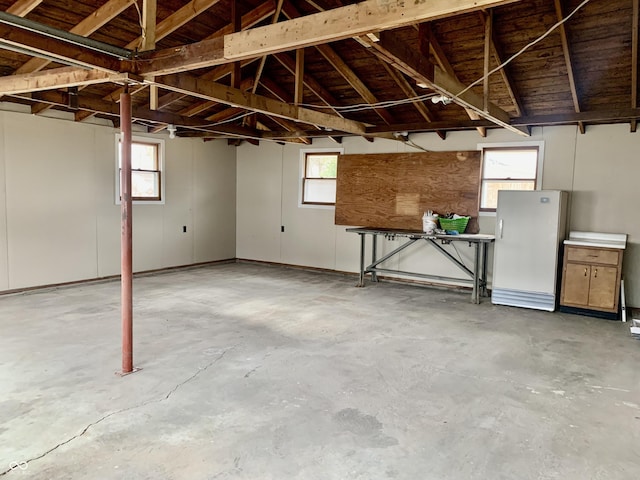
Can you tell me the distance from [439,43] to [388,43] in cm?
→ 293

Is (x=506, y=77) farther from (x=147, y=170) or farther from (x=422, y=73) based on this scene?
(x=147, y=170)

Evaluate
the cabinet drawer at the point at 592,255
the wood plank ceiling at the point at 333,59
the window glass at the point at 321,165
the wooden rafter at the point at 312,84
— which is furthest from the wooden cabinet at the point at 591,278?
the window glass at the point at 321,165

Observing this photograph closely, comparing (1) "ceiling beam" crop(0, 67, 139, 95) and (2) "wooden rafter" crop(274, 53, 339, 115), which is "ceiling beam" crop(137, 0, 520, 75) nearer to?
(1) "ceiling beam" crop(0, 67, 139, 95)

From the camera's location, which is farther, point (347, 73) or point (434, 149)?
point (434, 149)

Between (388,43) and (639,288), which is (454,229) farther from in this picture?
(388,43)

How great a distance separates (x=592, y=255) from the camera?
5766mm

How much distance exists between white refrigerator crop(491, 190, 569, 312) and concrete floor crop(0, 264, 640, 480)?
1.21 ft

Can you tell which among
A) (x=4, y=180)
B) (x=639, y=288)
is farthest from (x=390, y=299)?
(x=4, y=180)

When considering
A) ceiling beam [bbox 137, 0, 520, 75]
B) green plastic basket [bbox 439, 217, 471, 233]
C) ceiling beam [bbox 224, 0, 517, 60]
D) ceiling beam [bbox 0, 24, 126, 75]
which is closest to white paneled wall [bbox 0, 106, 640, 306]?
green plastic basket [bbox 439, 217, 471, 233]

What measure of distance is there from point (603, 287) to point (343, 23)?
200 inches

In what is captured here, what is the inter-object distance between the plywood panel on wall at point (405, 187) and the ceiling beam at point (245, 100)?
1232 mm

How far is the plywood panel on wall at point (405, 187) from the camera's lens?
6.97 m

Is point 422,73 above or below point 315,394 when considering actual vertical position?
above

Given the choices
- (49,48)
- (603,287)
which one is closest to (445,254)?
(603,287)
